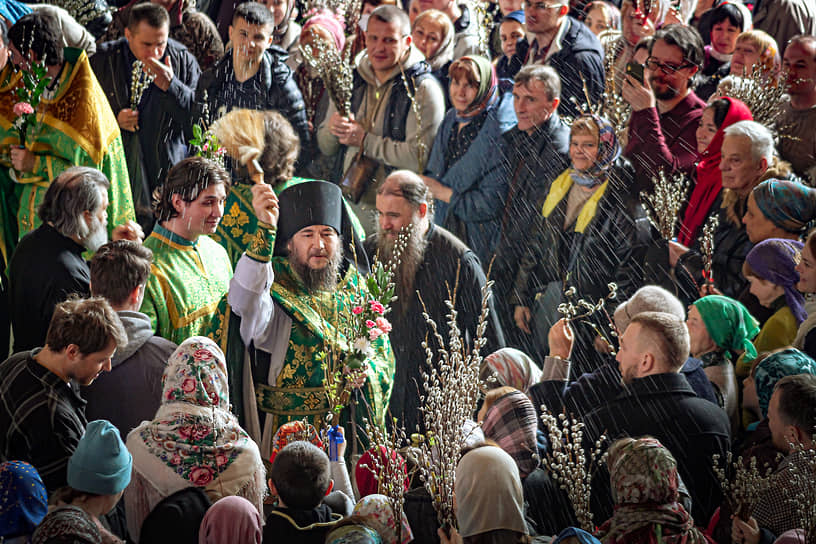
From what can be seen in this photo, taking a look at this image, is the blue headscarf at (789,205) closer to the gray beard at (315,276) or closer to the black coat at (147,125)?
the gray beard at (315,276)

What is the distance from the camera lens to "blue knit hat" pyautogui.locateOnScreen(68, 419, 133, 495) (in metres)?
4.64

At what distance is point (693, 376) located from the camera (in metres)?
5.36

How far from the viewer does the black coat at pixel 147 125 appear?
7.88m

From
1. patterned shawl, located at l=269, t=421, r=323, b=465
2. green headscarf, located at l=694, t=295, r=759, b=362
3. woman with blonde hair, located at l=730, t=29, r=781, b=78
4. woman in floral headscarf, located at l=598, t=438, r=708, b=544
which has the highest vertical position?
woman with blonde hair, located at l=730, t=29, r=781, b=78

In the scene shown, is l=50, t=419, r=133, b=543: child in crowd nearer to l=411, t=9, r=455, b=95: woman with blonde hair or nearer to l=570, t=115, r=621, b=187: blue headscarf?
l=570, t=115, r=621, b=187: blue headscarf

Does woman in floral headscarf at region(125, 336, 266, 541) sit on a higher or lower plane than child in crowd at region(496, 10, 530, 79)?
lower

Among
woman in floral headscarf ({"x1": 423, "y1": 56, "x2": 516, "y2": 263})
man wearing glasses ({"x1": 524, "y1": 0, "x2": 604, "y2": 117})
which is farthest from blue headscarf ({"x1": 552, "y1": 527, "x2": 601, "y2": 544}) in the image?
man wearing glasses ({"x1": 524, "y1": 0, "x2": 604, "y2": 117})

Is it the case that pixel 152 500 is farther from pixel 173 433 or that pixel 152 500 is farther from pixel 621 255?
pixel 621 255

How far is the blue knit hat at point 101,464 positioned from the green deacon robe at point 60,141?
2.48 metres

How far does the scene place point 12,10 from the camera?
7.92 metres

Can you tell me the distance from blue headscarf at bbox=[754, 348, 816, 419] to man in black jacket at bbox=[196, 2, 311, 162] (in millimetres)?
3852

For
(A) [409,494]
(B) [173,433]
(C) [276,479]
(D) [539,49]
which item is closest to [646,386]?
(A) [409,494]

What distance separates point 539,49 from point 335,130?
1564mm

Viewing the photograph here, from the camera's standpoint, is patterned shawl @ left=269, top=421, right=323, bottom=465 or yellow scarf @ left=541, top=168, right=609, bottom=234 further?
yellow scarf @ left=541, top=168, right=609, bottom=234
